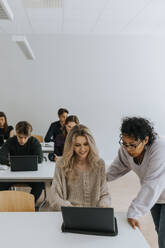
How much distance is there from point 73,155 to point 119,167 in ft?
1.26

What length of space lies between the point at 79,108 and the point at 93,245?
4.43 m

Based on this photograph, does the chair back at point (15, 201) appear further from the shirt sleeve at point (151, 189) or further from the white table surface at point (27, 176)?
the shirt sleeve at point (151, 189)

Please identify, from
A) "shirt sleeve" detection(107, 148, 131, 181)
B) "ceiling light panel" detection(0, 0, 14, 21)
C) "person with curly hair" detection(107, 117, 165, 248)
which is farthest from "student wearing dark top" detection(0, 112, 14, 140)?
"person with curly hair" detection(107, 117, 165, 248)

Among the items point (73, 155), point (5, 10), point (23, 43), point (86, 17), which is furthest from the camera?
point (86, 17)

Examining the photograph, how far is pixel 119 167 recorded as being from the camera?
1892 millimetres

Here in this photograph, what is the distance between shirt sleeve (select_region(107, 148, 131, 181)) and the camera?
72.2 inches

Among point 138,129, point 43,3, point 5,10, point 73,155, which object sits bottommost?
point 73,155

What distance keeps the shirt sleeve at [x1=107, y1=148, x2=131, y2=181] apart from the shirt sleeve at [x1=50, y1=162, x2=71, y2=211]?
15.2 inches

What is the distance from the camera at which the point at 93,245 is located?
1.29 m

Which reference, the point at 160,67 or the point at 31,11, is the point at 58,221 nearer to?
the point at 31,11

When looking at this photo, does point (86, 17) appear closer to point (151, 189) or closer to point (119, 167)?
point (119, 167)

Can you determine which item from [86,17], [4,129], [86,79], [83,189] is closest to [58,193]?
[83,189]

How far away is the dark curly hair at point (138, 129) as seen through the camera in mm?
1524

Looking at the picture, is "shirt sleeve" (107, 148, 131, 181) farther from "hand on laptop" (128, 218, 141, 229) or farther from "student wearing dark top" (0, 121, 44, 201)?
"student wearing dark top" (0, 121, 44, 201)
